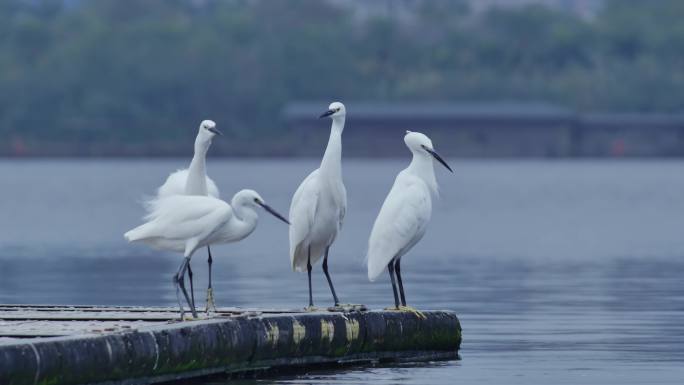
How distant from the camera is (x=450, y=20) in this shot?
542 feet

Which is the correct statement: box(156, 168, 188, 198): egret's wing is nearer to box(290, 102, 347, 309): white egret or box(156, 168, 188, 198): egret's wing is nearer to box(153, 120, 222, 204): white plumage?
box(153, 120, 222, 204): white plumage

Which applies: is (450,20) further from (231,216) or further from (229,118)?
(231,216)

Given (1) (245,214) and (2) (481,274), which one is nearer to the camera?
(1) (245,214)

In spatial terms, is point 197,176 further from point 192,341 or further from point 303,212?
point 192,341

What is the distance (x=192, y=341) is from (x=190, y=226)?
1.21m

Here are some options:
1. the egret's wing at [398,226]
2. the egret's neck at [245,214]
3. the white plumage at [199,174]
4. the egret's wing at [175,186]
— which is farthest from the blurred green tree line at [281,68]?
the egret's neck at [245,214]

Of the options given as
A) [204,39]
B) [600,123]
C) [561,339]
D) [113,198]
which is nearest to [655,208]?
[113,198]

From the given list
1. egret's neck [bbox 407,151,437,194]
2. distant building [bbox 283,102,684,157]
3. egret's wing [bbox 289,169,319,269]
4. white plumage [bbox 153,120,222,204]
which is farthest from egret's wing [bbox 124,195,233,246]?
distant building [bbox 283,102,684,157]

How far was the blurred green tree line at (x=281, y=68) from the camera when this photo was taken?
132 metres

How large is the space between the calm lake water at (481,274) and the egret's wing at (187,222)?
1342 millimetres

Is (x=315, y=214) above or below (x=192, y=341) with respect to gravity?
above

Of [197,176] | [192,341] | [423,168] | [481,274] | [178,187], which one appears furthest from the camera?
[481,274]

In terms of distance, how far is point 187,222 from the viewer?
16.6 m

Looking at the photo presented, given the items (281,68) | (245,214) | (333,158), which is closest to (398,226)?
(333,158)
